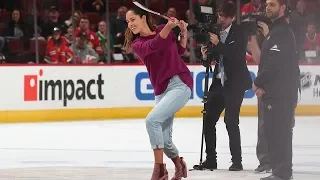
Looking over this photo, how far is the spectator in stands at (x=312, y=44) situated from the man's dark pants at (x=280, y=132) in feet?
33.3

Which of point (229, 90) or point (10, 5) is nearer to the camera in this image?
point (229, 90)

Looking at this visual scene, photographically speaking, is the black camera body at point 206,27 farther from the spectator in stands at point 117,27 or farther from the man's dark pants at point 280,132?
the spectator in stands at point 117,27

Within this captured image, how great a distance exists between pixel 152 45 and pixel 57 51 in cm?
961

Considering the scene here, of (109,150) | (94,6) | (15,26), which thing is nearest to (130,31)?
(109,150)

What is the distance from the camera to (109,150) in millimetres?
10180

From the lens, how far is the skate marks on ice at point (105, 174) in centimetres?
741

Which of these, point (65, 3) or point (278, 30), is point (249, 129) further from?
point (278, 30)

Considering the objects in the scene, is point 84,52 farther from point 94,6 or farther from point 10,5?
point 10,5

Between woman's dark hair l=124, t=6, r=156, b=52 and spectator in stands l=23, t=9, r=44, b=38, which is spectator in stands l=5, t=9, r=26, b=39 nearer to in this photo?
spectator in stands l=23, t=9, r=44, b=38

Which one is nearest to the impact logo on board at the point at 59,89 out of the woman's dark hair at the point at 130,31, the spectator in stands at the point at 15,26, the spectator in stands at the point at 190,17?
the spectator in stands at the point at 15,26

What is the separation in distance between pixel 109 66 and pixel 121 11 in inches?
53.0

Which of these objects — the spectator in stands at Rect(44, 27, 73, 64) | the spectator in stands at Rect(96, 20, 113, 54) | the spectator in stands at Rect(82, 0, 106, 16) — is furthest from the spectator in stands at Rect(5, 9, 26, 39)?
the spectator in stands at Rect(96, 20, 113, 54)

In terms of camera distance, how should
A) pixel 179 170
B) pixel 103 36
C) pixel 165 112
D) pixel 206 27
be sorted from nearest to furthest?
pixel 165 112 < pixel 179 170 < pixel 206 27 < pixel 103 36

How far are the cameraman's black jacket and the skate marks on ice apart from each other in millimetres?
884
